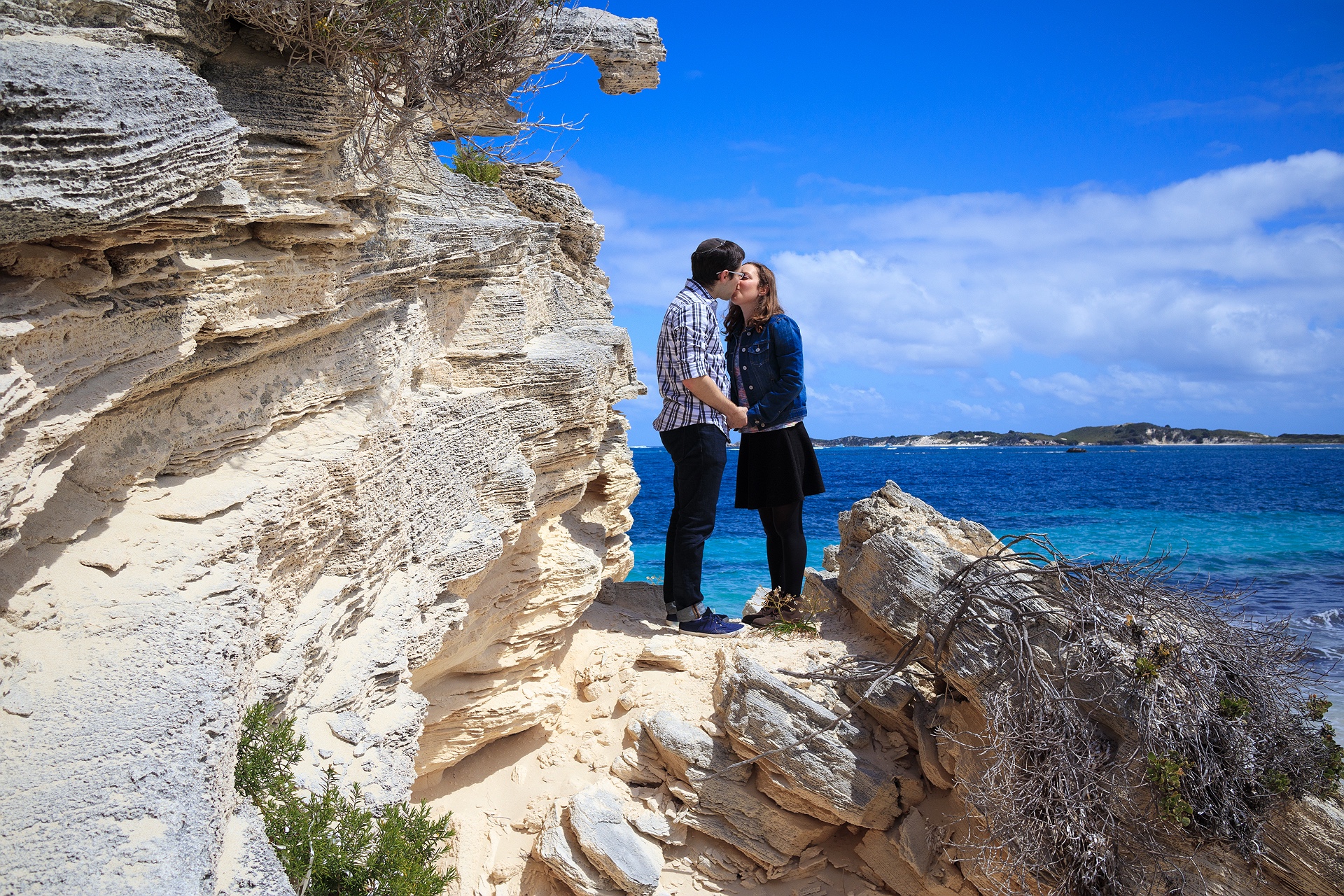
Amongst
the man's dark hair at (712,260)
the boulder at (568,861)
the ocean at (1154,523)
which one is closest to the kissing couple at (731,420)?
the man's dark hair at (712,260)

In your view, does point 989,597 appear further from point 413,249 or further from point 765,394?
point 413,249

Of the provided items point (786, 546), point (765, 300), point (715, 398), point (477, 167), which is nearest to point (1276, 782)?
point (786, 546)

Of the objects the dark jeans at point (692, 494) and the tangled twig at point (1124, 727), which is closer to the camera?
the tangled twig at point (1124, 727)

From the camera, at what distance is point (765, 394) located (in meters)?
6.43

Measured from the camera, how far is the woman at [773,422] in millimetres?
6371

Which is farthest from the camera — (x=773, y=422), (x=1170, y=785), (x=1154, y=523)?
(x=1154, y=523)

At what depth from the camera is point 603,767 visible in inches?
218

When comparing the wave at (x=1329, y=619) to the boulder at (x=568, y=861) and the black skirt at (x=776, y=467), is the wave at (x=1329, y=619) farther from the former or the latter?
the boulder at (x=568, y=861)

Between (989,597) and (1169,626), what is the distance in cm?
100

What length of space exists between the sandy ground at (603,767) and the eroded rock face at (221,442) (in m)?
0.33

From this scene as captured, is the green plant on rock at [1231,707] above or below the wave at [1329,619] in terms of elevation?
above

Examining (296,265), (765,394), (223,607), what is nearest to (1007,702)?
(765,394)

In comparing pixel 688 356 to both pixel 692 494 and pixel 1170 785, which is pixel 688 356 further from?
pixel 1170 785

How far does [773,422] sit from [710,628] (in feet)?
6.00
